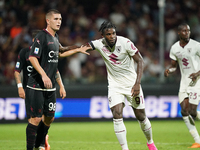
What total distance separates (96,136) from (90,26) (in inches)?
275

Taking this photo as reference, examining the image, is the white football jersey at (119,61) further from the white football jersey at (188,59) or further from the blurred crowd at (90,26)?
the blurred crowd at (90,26)

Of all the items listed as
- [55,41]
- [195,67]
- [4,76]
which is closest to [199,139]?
[195,67]

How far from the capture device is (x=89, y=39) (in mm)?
14977

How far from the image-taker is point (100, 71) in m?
13.5

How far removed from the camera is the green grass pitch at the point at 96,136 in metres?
7.82

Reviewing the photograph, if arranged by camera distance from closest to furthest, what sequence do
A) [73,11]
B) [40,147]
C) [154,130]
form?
[40,147]
[154,130]
[73,11]

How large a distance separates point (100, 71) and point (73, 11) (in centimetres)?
391

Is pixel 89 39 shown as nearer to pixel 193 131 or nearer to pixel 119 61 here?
pixel 193 131

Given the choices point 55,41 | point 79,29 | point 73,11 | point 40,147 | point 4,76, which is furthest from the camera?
point 73,11

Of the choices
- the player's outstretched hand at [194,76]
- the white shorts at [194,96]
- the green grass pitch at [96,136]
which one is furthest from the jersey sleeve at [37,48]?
the white shorts at [194,96]

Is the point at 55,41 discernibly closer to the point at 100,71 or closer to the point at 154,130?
the point at 154,130

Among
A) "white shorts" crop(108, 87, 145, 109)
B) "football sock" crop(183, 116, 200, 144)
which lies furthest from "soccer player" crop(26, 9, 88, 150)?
"football sock" crop(183, 116, 200, 144)

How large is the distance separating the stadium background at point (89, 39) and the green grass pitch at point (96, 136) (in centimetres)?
52

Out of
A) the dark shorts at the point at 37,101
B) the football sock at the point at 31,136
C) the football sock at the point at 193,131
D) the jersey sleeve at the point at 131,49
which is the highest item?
the jersey sleeve at the point at 131,49
